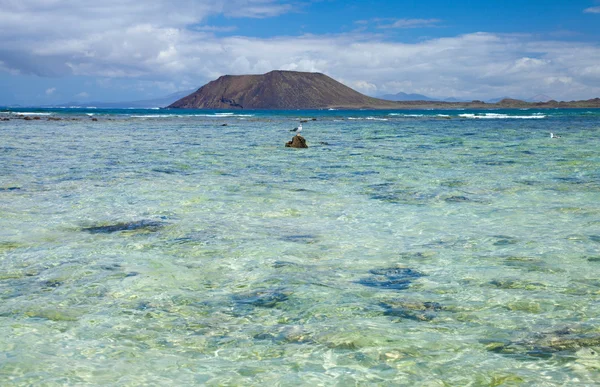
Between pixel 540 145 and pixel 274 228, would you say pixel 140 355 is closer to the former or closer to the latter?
pixel 274 228

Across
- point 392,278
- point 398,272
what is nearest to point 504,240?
point 398,272

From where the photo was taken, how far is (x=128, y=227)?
34.1 feet

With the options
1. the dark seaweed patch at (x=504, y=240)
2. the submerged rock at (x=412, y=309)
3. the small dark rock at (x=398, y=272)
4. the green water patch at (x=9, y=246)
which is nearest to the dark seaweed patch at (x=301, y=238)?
the small dark rock at (x=398, y=272)

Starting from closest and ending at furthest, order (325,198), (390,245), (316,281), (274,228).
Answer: (316,281)
(390,245)
(274,228)
(325,198)

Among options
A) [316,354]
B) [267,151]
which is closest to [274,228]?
[316,354]

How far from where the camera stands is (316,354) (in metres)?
5.18

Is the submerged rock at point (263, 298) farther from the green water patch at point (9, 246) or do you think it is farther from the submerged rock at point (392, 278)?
the green water patch at point (9, 246)

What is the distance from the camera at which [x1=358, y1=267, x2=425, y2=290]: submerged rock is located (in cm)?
715

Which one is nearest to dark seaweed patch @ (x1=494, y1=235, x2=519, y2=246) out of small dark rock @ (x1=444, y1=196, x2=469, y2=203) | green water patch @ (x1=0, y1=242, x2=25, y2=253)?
small dark rock @ (x1=444, y1=196, x2=469, y2=203)

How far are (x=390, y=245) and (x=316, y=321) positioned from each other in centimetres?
348

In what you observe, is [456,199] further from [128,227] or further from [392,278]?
[128,227]

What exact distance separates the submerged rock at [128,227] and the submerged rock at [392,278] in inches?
180

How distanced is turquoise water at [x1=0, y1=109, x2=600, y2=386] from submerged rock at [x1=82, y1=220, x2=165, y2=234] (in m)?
0.06

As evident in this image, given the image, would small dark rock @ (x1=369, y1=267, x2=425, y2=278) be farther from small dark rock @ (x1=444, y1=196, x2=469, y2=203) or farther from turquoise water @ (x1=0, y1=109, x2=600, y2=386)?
small dark rock @ (x1=444, y1=196, x2=469, y2=203)
